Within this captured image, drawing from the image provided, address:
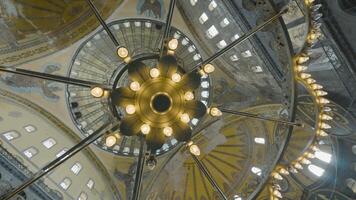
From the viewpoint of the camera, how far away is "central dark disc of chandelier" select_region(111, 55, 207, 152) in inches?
203

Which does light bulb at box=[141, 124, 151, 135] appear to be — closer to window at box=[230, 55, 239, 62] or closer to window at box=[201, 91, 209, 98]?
window at box=[230, 55, 239, 62]

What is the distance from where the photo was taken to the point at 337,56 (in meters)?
7.74

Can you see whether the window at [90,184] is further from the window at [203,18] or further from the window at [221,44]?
the window at [203,18]

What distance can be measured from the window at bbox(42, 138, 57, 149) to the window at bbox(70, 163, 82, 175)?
1.19 m

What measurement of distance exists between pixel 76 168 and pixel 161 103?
983 cm

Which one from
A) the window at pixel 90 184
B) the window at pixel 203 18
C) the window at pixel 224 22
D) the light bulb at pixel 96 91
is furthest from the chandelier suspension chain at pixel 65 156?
the window at pixel 90 184

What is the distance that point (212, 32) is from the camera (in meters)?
13.4

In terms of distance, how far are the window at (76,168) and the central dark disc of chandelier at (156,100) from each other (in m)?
9.24

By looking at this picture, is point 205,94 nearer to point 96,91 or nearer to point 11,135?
point 11,135

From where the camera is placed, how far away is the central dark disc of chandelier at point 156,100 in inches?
203

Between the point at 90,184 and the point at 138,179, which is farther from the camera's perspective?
the point at 90,184

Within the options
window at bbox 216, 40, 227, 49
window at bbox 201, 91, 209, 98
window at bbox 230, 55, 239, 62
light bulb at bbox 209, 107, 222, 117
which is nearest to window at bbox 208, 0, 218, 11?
window at bbox 216, 40, 227, 49

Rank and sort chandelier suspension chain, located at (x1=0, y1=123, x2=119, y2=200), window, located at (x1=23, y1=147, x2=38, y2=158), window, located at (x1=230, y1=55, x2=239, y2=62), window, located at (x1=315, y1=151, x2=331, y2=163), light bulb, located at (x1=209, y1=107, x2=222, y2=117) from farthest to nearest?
window, located at (x1=230, y1=55, x2=239, y2=62)
window, located at (x1=23, y1=147, x2=38, y2=158)
window, located at (x1=315, y1=151, x2=331, y2=163)
light bulb, located at (x1=209, y1=107, x2=222, y2=117)
chandelier suspension chain, located at (x1=0, y1=123, x2=119, y2=200)

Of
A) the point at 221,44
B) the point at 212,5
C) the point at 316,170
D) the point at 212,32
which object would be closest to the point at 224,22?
the point at 212,5
